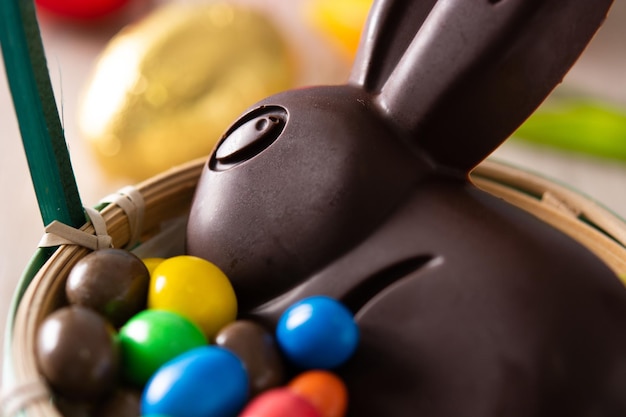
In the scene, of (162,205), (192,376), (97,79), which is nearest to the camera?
(192,376)

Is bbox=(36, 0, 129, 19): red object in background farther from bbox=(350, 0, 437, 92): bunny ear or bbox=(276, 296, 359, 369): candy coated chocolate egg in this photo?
bbox=(276, 296, 359, 369): candy coated chocolate egg

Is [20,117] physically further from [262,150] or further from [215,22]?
[215,22]

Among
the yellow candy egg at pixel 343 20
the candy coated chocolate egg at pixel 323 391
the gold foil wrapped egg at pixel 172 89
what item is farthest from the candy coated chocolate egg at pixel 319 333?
the yellow candy egg at pixel 343 20

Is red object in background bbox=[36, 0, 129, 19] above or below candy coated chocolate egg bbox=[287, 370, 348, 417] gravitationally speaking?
above

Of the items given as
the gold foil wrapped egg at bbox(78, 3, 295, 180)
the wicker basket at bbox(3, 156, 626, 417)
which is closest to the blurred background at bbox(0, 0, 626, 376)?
the gold foil wrapped egg at bbox(78, 3, 295, 180)

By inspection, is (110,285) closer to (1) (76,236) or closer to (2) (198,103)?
(1) (76,236)

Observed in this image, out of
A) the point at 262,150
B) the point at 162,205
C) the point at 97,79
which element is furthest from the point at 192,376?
the point at 97,79
